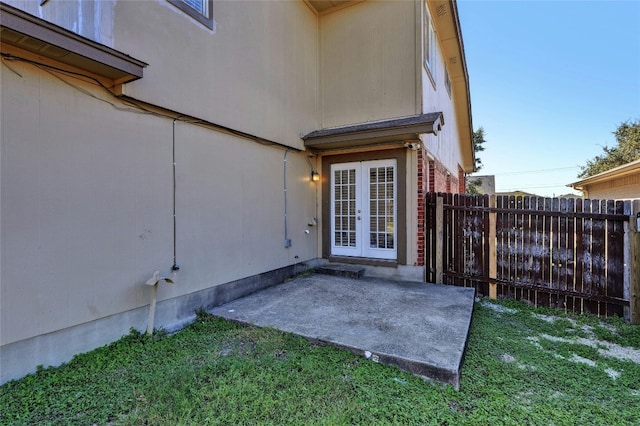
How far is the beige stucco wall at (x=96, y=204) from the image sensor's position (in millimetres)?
2666

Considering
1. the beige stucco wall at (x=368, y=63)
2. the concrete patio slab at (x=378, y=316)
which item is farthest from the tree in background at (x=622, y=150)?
the concrete patio slab at (x=378, y=316)

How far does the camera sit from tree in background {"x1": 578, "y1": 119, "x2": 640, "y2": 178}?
20594 mm

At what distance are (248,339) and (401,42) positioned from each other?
20.2 ft

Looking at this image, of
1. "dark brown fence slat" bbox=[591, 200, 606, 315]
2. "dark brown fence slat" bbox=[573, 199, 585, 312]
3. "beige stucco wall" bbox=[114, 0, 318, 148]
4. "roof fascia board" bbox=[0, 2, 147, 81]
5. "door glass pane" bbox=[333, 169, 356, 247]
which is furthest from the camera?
"door glass pane" bbox=[333, 169, 356, 247]

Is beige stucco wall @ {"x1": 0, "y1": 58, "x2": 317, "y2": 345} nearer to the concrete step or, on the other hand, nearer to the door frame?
the concrete step

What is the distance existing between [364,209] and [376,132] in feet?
5.58

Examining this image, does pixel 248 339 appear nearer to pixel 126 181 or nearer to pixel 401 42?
pixel 126 181

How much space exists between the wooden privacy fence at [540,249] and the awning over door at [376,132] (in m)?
1.48

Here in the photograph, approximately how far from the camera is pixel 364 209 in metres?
6.58

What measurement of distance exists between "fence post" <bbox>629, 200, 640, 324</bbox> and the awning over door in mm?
3038

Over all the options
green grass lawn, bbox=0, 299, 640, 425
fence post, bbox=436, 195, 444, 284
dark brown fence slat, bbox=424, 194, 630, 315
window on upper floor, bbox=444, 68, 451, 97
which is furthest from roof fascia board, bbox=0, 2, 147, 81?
window on upper floor, bbox=444, 68, 451, 97

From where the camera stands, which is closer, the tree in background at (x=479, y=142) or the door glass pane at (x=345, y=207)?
the door glass pane at (x=345, y=207)

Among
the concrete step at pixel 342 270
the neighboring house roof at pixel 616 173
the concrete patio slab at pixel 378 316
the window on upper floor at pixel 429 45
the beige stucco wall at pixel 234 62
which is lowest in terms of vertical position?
the concrete patio slab at pixel 378 316

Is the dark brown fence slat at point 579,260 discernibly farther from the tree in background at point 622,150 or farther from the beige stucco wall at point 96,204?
the tree in background at point 622,150
